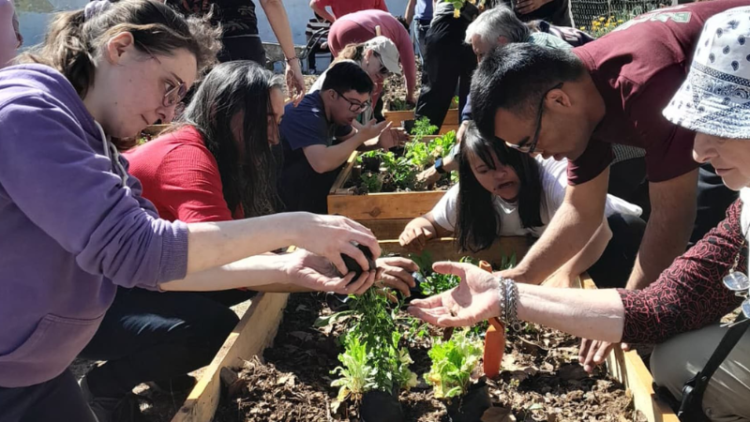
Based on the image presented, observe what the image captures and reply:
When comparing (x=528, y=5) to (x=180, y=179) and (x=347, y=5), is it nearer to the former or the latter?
(x=347, y=5)

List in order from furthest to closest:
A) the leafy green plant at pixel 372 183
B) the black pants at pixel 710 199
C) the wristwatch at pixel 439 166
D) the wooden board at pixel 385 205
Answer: the wristwatch at pixel 439 166 → the leafy green plant at pixel 372 183 → the wooden board at pixel 385 205 → the black pants at pixel 710 199

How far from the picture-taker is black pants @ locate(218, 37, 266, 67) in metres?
4.52

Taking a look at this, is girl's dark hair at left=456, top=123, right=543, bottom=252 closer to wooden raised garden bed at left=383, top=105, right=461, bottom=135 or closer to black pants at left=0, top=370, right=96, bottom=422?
black pants at left=0, top=370, right=96, bottom=422

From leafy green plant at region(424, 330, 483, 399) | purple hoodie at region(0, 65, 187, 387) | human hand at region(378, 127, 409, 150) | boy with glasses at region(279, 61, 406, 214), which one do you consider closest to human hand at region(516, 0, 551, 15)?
human hand at region(378, 127, 409, 150)

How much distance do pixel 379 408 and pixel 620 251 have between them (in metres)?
1.72

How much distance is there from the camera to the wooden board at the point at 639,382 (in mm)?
2059

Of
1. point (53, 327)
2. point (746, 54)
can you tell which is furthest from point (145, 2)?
point (746, 54)

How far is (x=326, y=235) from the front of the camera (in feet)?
5.53

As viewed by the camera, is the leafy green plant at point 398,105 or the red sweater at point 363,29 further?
the leafy green plant at point 398,105

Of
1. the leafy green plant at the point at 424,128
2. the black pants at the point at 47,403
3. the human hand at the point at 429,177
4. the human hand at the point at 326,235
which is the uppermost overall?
the human hand at the point at 326,235

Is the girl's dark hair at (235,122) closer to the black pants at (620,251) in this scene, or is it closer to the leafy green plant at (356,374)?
the leafy green plant at (356,374)

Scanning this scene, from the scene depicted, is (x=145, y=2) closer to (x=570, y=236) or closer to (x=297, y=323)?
(x=297, y=323)

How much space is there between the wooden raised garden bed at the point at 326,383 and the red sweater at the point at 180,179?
553mm

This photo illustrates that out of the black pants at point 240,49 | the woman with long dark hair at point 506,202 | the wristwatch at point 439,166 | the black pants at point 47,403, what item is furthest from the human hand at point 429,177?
the black pants at point 47,403
